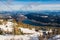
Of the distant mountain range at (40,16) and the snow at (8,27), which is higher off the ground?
the distant mountain range at (40,16)

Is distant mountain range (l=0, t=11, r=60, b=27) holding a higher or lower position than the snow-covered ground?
higher

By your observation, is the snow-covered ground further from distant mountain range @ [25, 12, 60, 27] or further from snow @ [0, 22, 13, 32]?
distant mountain range @ [25, 12, 60, 27]

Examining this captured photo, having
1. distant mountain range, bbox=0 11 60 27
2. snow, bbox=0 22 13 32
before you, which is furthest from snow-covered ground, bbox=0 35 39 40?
distant mountain range, bbox=0 11 60 27

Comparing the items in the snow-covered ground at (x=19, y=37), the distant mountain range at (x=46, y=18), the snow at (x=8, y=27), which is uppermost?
the distant mountain range at (x=46, y=18)

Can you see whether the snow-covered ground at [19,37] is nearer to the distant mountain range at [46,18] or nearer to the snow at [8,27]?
the snow at [8,27]

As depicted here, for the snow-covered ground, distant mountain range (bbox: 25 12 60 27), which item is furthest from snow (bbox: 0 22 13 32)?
distant mountain range (bbox: 25 12 60 27)

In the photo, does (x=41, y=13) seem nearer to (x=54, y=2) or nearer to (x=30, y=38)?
(x=54, y=2)

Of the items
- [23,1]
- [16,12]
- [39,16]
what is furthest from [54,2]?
[16,12]

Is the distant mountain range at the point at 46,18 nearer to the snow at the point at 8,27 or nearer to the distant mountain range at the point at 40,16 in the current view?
the distant mountain range at the point at 40,16

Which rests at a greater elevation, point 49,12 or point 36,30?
point 49,12

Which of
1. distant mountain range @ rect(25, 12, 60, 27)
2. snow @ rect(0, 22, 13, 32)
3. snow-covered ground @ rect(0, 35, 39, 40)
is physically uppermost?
distant mountain range @ rect(25, 12, 60, 27)

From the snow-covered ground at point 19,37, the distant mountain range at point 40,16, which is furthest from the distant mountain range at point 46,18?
the snow-covered ground at point 19,37
